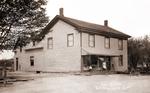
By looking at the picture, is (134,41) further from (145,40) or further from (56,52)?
(56,52)

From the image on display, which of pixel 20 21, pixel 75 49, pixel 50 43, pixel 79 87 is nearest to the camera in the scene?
pixel 79 87

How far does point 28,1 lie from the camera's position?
24.2m

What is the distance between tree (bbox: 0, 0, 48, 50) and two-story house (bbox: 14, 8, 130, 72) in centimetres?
544

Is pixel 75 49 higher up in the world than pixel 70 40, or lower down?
lower down

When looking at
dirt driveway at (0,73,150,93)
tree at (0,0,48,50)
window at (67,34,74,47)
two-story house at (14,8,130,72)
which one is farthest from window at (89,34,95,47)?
dirt driveway at (0,73,150,93)

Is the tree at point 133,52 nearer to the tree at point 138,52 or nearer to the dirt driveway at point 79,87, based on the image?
the tree at point 138,52

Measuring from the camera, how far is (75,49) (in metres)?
34.6

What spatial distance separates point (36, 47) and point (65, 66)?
25.6 feet

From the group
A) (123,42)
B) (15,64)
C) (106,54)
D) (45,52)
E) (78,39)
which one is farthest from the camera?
(15,64)

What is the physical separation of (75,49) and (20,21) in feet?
36.2

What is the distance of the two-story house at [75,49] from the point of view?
34.2 meters

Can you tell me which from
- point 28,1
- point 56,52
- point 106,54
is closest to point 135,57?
point 106,54

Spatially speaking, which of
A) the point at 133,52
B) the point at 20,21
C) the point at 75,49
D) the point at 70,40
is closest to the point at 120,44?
the point at 133,52

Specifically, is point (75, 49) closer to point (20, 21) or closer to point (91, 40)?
point (91, 40)
